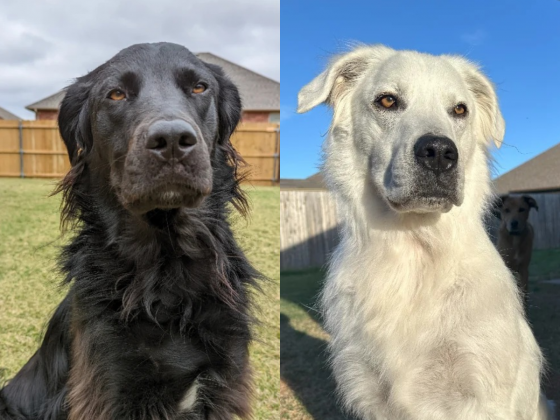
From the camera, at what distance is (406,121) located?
63.4 inches

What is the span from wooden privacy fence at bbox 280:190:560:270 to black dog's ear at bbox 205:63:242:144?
897 millimetres

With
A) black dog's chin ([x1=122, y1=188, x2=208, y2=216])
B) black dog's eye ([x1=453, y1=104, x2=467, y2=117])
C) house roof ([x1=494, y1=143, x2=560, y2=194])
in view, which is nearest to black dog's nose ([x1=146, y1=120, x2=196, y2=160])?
black dog's chin ([x1=122, y1=188, x2=208, y2=216])

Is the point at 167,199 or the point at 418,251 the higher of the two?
the point at 167,199

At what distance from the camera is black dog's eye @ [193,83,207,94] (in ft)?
5.43

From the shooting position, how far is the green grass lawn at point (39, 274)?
253cm

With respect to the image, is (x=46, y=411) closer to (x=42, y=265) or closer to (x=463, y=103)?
(x=463, y=103)

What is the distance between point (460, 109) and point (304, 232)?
2.36 metres

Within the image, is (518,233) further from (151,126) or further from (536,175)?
(151,126)

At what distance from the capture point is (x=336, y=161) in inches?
72.2

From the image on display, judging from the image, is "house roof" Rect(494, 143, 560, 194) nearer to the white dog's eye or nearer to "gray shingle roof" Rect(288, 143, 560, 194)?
"gray shingle roof" Rect(288, 143, 560, 194)

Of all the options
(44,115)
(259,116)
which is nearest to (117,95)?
(44,115)

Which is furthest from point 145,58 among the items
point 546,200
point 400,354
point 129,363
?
point 546,200

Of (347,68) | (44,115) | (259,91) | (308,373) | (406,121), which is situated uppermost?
(259,91)

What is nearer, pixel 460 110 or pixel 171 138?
pixel 171 138
